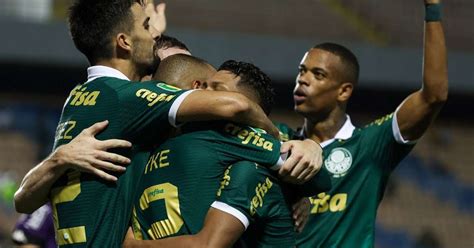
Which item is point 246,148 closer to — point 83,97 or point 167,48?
Answer: point 83,97

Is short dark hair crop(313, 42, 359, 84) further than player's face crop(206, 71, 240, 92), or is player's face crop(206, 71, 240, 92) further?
short dark hair crop(313, 42, 359, 84)

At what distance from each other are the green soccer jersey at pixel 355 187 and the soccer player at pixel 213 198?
4.54 ft

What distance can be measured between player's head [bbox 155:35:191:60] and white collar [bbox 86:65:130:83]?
495mm

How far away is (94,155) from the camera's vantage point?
415cm

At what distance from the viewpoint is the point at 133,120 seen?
13.6 ft

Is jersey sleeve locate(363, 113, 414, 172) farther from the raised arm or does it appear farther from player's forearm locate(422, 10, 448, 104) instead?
player's forearm locate(422, 10, 448, 104)

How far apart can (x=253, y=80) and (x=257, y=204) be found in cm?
58

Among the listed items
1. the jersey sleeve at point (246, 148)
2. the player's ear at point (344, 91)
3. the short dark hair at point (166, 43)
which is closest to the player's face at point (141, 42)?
the short dark hair at point (166, 43)

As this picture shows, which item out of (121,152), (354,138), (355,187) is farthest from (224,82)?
(354,138)

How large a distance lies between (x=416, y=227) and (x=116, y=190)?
33.1 ft

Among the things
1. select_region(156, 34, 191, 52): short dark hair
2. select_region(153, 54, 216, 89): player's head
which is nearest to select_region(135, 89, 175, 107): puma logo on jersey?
select_region(153, 54, 216, 89): player's head

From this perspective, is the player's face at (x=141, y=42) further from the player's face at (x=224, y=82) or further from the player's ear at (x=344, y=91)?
the player's ear at (x=344, y=91)

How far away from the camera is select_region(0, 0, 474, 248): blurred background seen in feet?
42.7

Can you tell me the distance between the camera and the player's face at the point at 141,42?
4.39 meters
